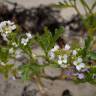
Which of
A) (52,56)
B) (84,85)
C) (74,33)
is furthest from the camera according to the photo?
(74,33)

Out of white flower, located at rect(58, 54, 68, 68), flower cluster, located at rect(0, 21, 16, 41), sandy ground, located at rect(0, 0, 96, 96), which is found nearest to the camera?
white flower, located at rect(58, 54, 68, 68)

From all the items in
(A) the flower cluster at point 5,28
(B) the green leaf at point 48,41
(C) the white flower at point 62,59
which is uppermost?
(A) the flower cluster at point 5,28

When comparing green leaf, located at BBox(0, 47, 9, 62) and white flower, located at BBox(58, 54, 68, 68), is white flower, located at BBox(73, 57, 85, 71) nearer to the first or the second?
white flower, located at BBox(58, 54, 68, 68)

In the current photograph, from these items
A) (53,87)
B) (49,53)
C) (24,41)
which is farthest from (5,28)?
(53,87)

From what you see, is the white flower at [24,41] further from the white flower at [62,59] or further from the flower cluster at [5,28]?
the white flower at [62,59]

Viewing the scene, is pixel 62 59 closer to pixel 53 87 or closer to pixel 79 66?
pixel 79 66

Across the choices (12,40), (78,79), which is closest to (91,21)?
(78,79)

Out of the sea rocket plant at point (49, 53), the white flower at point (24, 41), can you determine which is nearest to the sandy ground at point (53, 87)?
the sea rocket plant at point (49, 53)

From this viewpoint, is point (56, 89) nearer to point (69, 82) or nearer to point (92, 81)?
point (69, 82)

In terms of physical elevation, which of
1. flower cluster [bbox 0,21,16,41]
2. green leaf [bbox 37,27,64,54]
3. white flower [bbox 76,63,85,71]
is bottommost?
white flower [bbox 76,63,85,71]

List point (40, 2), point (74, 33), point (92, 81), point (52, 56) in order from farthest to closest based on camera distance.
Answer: point (40, 2) < point (74, 33) < point (92, 81) < point (52, 56)

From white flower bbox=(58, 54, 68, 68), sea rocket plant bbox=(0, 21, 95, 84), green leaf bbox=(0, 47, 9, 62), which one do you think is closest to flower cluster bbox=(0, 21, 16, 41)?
sea rocket plant bbox=(0, 21, 95, 84)
